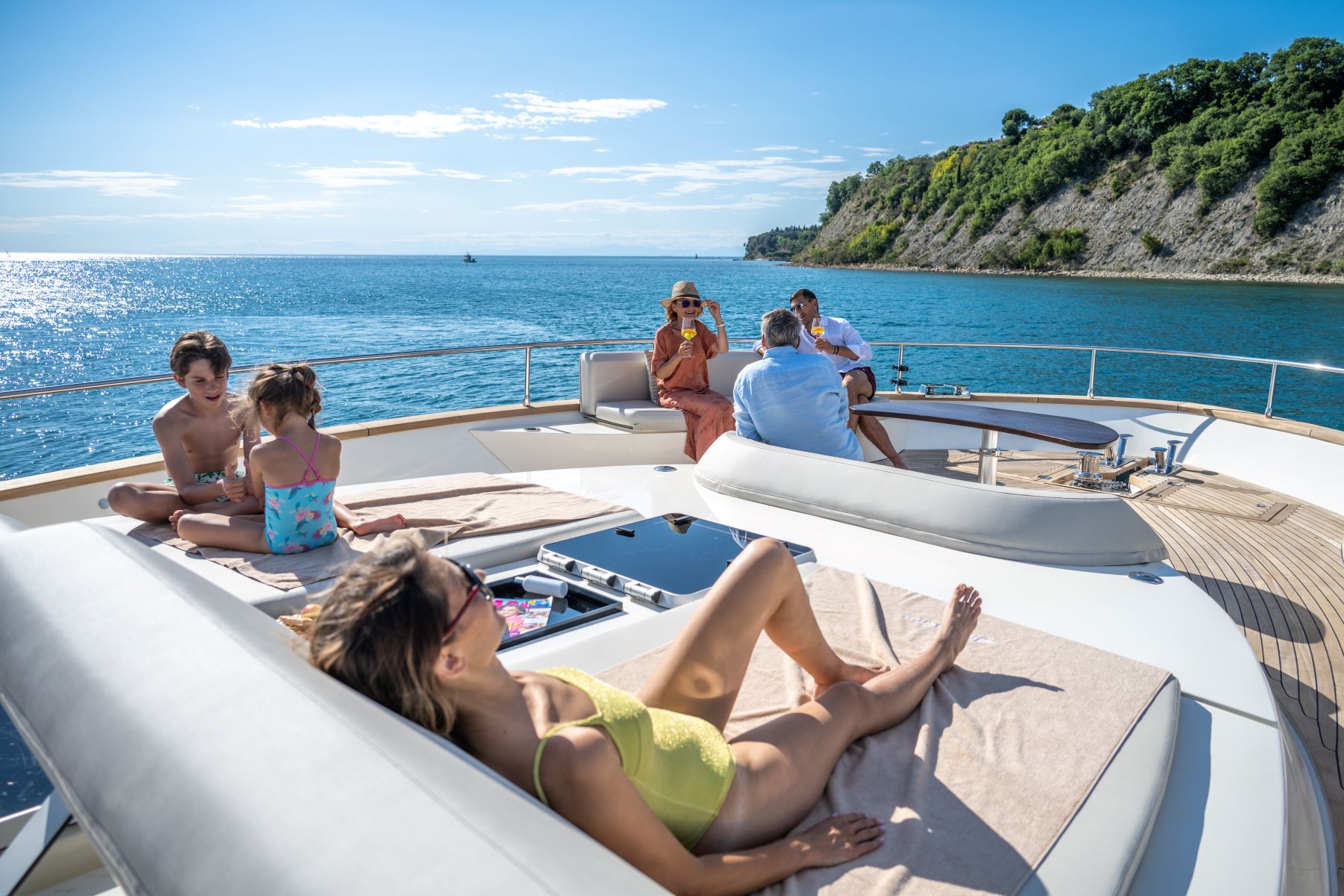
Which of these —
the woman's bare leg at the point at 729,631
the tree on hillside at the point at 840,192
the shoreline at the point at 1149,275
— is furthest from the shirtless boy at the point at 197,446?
the tree on hillside at the point at 840,192

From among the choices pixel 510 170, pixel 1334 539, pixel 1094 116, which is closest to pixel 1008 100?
pixel 1094 116

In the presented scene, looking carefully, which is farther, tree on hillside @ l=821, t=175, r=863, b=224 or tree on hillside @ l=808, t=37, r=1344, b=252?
tree on hillside @ l=821, t=175, r=863, b=224

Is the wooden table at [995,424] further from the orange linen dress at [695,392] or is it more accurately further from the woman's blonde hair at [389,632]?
the woman's blonde hair at [389,632]

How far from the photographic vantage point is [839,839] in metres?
1.11

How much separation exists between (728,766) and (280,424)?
5.74 ft

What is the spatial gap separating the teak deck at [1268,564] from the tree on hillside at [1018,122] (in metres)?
70.6

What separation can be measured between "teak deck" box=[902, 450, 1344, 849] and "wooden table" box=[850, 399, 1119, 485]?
0.67 metres

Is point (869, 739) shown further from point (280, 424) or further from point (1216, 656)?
point (280, 424)

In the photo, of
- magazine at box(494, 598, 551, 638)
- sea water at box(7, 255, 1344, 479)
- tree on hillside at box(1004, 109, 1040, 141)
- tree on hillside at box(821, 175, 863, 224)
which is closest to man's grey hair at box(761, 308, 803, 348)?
magazine at box(494, 598, 551, 638)

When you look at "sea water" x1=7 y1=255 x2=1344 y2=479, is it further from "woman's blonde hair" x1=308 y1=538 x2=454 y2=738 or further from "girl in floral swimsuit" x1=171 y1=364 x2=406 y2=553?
"woman's blonde hair" x1=308 y1=538 x2=454 y2=738

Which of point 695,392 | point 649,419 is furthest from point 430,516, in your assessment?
point 695,392

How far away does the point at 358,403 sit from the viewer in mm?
15789

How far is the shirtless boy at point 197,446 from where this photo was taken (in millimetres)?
2566

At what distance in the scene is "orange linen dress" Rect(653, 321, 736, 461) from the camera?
15.5 ft
